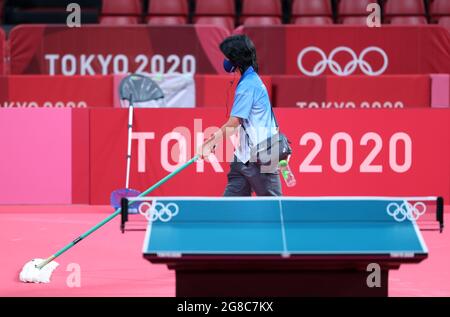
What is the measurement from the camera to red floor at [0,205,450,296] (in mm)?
5293

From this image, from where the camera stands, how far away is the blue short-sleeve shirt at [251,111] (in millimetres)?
4965

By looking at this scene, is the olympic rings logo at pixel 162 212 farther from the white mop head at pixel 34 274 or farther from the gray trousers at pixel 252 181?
the white mop head at pixel 34 274

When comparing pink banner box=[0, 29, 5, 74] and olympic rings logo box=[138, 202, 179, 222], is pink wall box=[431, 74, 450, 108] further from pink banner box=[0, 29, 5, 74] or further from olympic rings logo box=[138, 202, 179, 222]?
olympic rings logo box=[138, 202, 179, 222]

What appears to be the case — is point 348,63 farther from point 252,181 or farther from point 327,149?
point 252,181

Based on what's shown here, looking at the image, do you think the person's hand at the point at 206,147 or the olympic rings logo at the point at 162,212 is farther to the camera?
the person's hand at the point at 206,147

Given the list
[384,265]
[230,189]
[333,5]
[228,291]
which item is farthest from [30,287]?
[333,5]

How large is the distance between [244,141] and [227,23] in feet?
24.9

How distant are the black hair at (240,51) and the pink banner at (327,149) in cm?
392

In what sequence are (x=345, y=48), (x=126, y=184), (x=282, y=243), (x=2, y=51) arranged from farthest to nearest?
(x=2, y=51) < (x=345, y=48) < (x=126, y=184) < (x=282, y=243)

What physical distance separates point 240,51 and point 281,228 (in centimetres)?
152

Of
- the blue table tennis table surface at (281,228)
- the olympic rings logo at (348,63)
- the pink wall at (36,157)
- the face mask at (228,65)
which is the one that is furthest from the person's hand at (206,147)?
the olympic rings logo at (348,63)

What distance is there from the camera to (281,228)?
3.80m

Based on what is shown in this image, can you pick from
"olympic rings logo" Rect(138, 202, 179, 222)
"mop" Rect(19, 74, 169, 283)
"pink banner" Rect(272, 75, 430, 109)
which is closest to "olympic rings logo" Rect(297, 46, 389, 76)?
"pink banner" Rect(272, 75, 430, 109)

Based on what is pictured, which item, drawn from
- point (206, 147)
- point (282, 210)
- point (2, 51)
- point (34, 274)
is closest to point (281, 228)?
point (282, 210)
